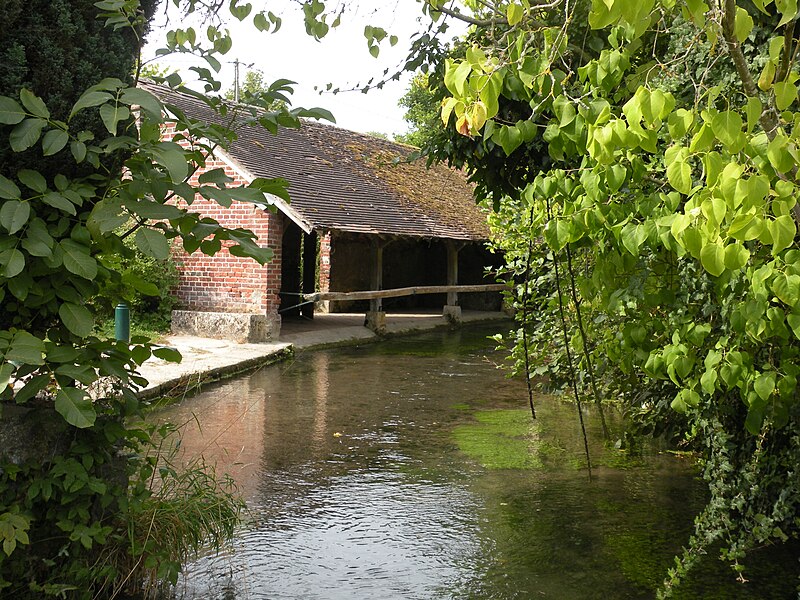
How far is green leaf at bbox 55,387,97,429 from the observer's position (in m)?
3.06

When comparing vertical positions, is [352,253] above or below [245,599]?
above

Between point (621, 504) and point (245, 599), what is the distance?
3004 millimetres

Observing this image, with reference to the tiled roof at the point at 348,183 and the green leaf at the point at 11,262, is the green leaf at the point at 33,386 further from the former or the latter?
the tiled roof at the point at 348,183

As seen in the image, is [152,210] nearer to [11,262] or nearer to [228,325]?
[11,262]

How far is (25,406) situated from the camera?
3713 mm

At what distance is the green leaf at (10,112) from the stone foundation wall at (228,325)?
39.4ft

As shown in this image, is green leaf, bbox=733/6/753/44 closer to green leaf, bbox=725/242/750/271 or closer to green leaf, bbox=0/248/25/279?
green leaf, bbox=725/242/750/271

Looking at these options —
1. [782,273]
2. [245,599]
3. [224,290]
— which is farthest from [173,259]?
[782,273]

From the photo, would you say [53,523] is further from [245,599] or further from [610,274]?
[610,274]

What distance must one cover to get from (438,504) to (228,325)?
31.8ft

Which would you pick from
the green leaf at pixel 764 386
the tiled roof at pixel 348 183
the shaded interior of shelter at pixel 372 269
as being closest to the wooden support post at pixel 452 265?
the shaded interior of shelter at pixel 372 269

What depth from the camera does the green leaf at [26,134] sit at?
2.89 metres

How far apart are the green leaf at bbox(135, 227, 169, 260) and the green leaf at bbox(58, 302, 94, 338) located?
532mm

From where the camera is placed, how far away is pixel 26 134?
2.91 metres
